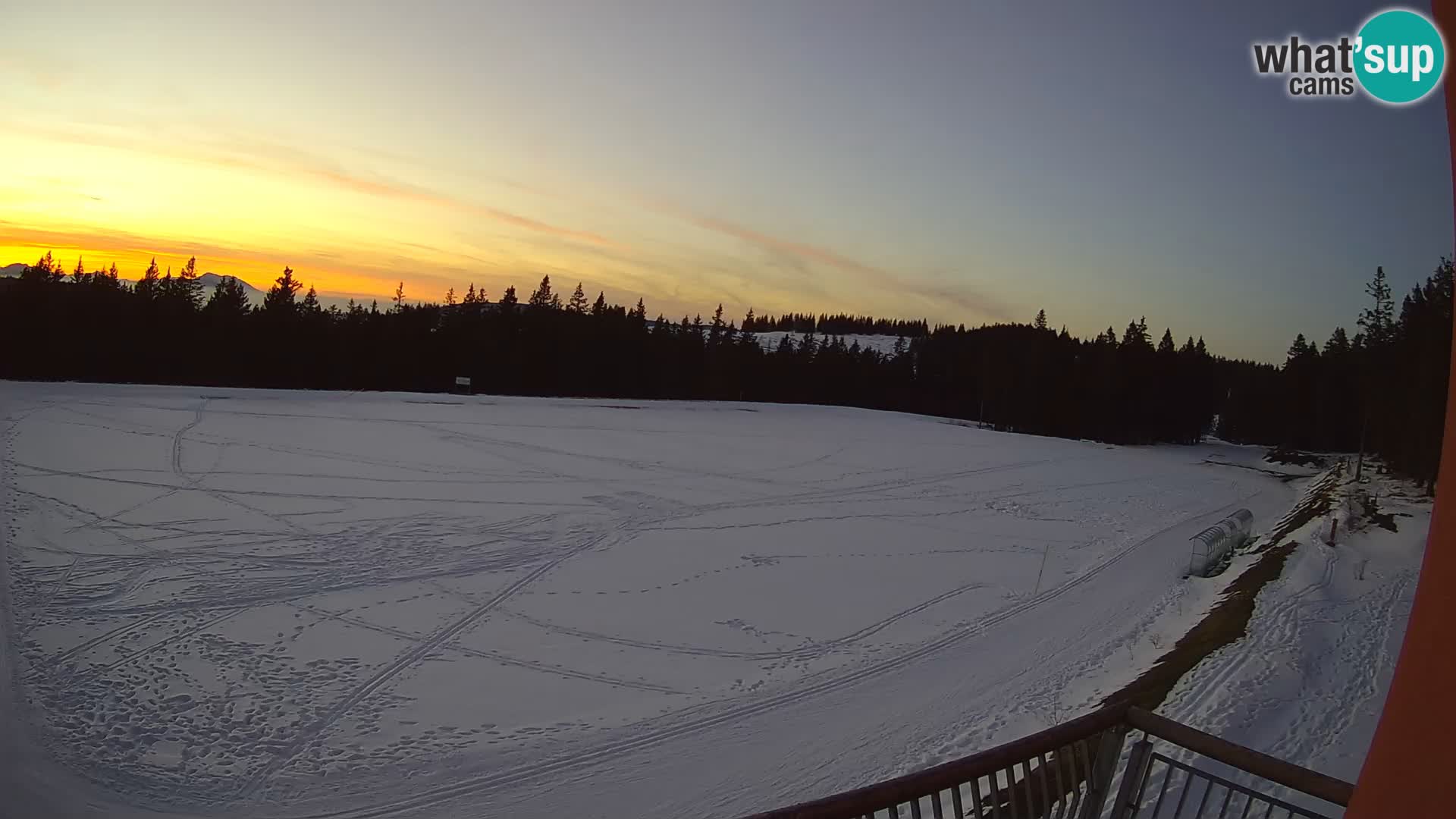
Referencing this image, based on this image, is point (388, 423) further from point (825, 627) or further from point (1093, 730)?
point (1093, 730)

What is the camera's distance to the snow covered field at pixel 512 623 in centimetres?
743

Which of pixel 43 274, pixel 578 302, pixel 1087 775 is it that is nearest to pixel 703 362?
pixel 578 302

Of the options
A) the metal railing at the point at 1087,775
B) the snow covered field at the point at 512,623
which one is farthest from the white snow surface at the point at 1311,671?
the metal railing at the point at 1087,775

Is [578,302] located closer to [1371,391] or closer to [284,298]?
[284,298]

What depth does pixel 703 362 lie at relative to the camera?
72.0 meters

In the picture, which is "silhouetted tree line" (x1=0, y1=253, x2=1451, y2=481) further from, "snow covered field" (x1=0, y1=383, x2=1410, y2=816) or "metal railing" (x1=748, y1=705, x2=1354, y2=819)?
"metal railing" (x1=748, y1=705, x2=1354, y2=819)

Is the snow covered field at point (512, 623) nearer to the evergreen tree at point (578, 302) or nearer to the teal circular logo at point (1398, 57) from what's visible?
the teal circular logo at point (1398, 57)

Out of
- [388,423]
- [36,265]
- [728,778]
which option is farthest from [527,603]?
[36,265]

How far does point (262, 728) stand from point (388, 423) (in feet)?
81.4

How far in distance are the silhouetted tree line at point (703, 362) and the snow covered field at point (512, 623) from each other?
62.6 feet

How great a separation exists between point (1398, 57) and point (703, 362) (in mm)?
69303

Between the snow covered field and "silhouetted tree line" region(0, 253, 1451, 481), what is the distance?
62.6 ft

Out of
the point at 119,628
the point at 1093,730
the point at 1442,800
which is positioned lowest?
the point at 119,628

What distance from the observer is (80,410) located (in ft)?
89.8
